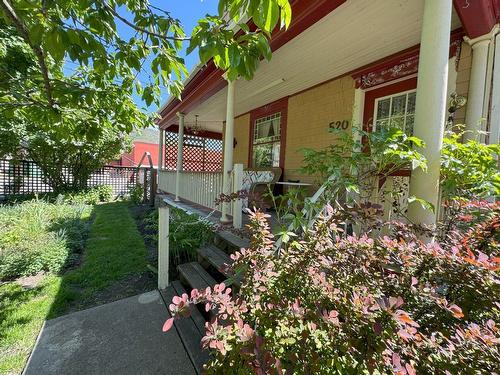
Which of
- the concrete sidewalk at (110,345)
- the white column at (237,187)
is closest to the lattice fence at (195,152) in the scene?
the white column at (237,187)

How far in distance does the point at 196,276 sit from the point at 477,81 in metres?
3.52

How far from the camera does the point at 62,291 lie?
9.33 ft

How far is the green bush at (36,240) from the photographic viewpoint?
326 centimetres

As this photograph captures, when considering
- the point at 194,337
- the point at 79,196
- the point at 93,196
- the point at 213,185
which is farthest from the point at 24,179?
the point at 194,337

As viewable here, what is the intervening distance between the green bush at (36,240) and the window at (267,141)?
421 centimetres

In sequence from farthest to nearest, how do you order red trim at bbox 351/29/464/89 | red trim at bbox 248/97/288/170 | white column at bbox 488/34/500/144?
red trim at bbox 248/97/288/170 → red trim at bbox 351/29/464/89 → white column at bbox 488/34/500/144

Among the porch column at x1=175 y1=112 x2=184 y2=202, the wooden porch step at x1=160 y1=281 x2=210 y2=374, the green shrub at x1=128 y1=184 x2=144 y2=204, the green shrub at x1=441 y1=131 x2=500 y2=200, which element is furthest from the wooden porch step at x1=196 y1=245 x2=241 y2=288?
the green shrub at x1=128 y1=184 x2=144 y2=204

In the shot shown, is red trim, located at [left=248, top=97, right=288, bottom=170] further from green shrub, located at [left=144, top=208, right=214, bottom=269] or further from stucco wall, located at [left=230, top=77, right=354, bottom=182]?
green shrub, located at [left=144, top=208, right=214, bottom=269]

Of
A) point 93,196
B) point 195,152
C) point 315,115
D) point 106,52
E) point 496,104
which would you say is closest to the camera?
point 106,52

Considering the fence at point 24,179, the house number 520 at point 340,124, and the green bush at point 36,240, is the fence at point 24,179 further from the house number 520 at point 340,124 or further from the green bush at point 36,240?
the house number 520 at point 340,124

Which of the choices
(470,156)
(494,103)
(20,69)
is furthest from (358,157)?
(20,69)

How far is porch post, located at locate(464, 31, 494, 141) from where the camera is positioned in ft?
7.92

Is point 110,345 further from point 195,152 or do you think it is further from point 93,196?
point 93,196

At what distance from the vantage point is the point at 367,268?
1264 millimetres
